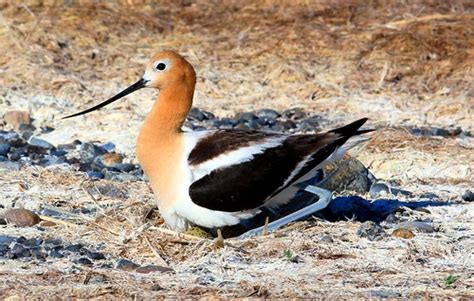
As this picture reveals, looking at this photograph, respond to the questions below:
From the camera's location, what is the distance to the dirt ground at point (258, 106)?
7.66 metres

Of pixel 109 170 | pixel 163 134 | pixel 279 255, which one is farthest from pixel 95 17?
pixel 279 255

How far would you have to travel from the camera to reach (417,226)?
882cm

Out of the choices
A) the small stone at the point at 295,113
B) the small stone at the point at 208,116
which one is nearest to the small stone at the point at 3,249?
the small stone at the point at 208,116

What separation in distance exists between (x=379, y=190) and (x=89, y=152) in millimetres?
2732

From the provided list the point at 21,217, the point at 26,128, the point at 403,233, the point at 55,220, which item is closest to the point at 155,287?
the point at 55,220

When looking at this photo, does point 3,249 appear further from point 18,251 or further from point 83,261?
point 83,261

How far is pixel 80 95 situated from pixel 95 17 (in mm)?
2139

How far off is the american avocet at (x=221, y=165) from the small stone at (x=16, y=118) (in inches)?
142

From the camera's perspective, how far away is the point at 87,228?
28.7 feet

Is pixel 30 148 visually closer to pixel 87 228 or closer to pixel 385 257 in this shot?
pixel 87 228

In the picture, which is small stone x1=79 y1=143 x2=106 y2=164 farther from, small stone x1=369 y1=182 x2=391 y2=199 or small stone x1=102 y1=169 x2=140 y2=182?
small stone x1=369 y1=182 x2=391 y2=199

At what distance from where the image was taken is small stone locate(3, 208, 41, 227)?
8.81 meters

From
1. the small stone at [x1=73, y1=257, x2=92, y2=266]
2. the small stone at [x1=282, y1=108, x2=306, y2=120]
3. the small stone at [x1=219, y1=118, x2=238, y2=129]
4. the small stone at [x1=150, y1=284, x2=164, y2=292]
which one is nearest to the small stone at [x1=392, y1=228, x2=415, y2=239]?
the small stone at [x1=150, y1=284, x2=164, y2=292]

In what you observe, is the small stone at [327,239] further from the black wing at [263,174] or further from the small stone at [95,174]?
the small stone at [95,174]
